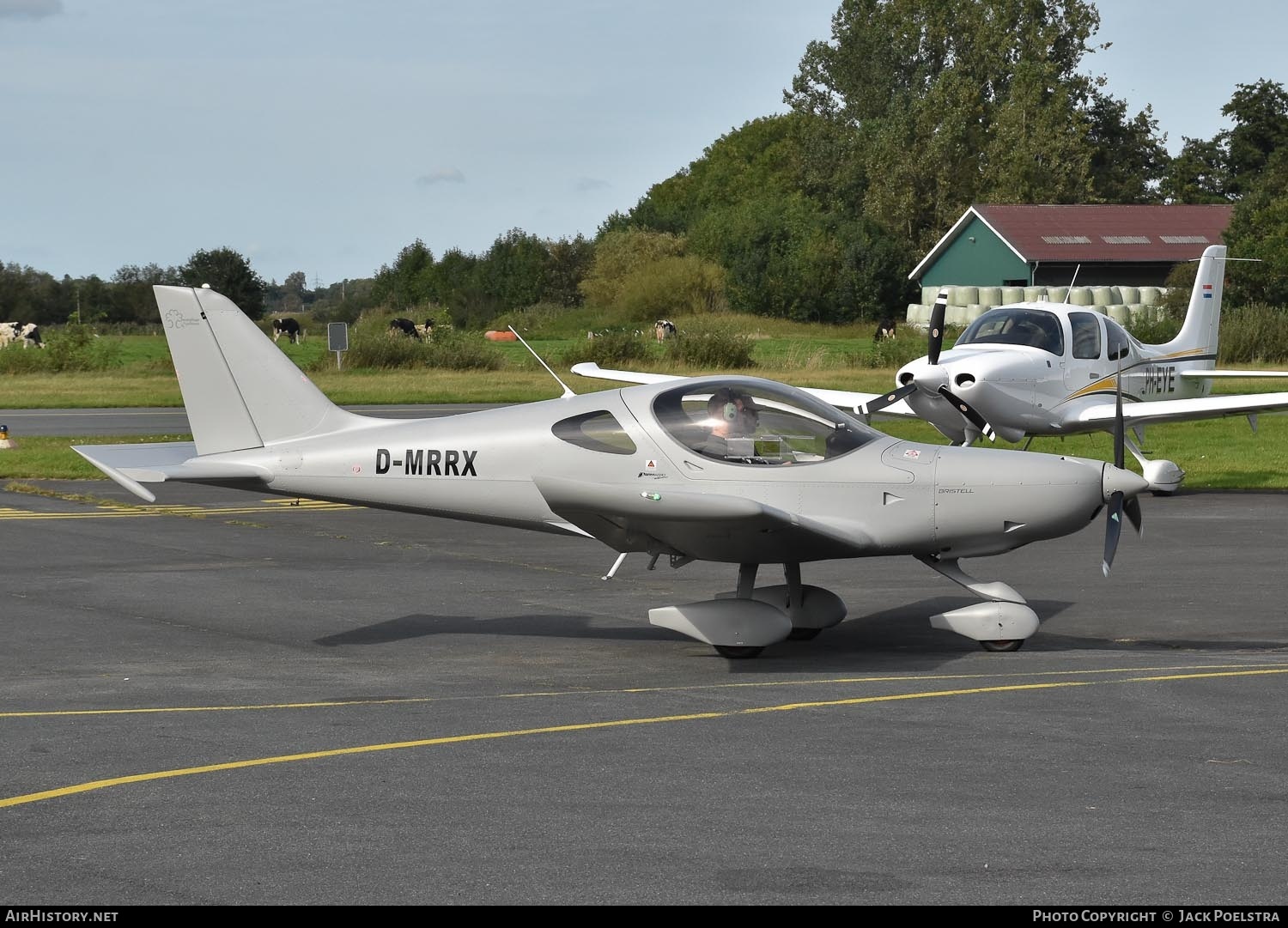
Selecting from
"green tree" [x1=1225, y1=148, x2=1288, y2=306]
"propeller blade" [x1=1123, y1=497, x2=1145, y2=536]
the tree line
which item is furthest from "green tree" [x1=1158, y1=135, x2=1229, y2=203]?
"propeller blade" [x1=1123, y1=497, x2=1145, y2=536]

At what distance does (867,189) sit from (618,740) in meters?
94.5

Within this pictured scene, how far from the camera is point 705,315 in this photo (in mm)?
83062

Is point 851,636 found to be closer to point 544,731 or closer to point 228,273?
point 544,731


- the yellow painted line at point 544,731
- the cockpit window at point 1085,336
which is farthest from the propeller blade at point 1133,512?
the cockpit window at point 1085,336

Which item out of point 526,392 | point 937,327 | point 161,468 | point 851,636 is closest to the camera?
point 161,468

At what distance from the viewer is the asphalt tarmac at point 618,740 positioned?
593 cm

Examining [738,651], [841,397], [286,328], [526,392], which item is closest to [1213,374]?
[841,397]

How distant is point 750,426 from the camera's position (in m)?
11.1

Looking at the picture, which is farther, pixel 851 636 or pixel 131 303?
pixel 131 303

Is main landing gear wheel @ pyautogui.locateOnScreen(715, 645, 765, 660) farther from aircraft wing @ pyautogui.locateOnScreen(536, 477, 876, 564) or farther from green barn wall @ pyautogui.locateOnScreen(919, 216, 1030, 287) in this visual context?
green barn wall @ pyautogui.locateOnScreen(919, 216, 1030, 287)

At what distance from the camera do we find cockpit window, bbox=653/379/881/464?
1112 centimetres

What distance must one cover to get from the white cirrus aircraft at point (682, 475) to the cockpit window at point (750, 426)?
0.04ft

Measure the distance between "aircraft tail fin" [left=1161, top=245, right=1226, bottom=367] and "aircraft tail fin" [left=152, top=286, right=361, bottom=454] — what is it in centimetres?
1699
